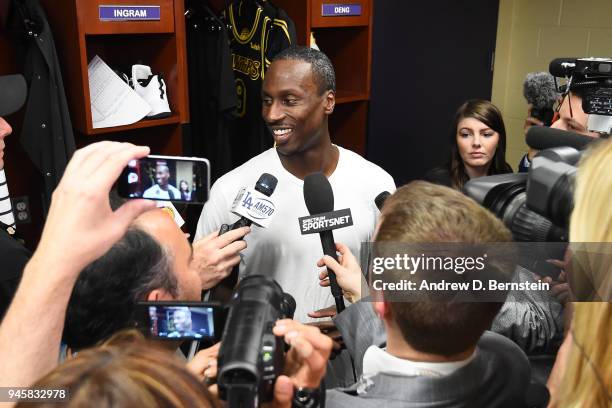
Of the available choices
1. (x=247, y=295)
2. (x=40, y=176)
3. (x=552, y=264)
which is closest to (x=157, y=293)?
(x=247, y=295)

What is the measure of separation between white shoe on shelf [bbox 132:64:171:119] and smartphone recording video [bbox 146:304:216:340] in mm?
1847

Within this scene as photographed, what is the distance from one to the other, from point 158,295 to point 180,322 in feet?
0.70

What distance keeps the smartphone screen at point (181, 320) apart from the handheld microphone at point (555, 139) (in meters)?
0.60

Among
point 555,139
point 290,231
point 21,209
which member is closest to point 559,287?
point 555,139

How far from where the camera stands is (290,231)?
1826 mm

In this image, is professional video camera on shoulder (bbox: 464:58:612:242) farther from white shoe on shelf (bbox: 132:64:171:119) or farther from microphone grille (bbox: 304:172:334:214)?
white shoe on shelf (bbox: 132:64:171:119)

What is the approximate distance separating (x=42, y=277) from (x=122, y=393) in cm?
22

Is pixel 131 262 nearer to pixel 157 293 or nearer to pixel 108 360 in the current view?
pixel 157 293

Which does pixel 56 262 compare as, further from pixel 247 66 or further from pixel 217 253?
pixel 247 66

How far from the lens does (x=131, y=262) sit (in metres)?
1.05

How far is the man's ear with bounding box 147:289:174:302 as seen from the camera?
1058 millimetres

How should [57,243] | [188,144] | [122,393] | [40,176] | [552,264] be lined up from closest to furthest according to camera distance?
[122,393]
[57,243]
[552,264]
[40,176]
[188,144]

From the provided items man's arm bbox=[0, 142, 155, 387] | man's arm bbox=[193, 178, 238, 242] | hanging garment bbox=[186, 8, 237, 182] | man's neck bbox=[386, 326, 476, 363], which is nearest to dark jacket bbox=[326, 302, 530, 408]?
man's neck bbox=[386, 326, 476, 363]

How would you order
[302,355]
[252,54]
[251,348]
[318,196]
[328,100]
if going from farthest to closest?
[252,54] < [328,100] < [318,196] < [302,355] < [251,348]
